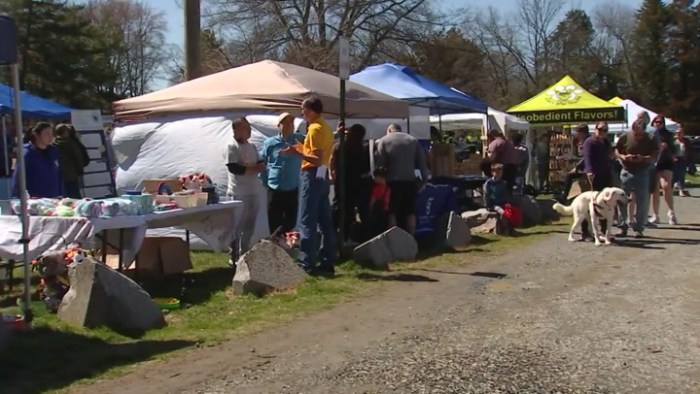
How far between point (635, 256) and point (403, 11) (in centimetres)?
3181

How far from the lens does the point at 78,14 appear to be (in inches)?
1815

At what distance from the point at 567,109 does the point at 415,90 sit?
6.01 m

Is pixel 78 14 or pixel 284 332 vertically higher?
pixel 78 14

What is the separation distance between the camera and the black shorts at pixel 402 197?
419 inches

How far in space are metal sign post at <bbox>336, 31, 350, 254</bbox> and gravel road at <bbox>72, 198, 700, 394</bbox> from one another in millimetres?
1514

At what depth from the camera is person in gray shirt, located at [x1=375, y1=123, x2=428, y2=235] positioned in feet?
34.2

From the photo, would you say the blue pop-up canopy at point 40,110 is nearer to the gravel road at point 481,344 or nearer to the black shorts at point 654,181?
the black shorts at point 654,181

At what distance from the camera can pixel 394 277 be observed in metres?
8.91

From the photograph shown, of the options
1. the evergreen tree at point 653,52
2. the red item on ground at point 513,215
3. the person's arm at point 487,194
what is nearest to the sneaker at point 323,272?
the red item on ground at point 513,215

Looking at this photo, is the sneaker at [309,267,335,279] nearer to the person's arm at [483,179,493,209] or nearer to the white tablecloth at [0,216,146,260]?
the white tablecloth at [0,216,146,260]

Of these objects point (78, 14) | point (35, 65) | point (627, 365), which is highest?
point (78, 14)

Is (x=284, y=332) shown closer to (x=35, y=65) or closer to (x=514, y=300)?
(x=514, y=300)

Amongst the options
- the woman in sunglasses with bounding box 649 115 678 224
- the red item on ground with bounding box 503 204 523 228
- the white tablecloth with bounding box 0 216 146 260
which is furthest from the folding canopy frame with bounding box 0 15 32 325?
the woman in sunglasses with bounding box 649 115 678 224

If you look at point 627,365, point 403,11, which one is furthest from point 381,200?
point 403,11
